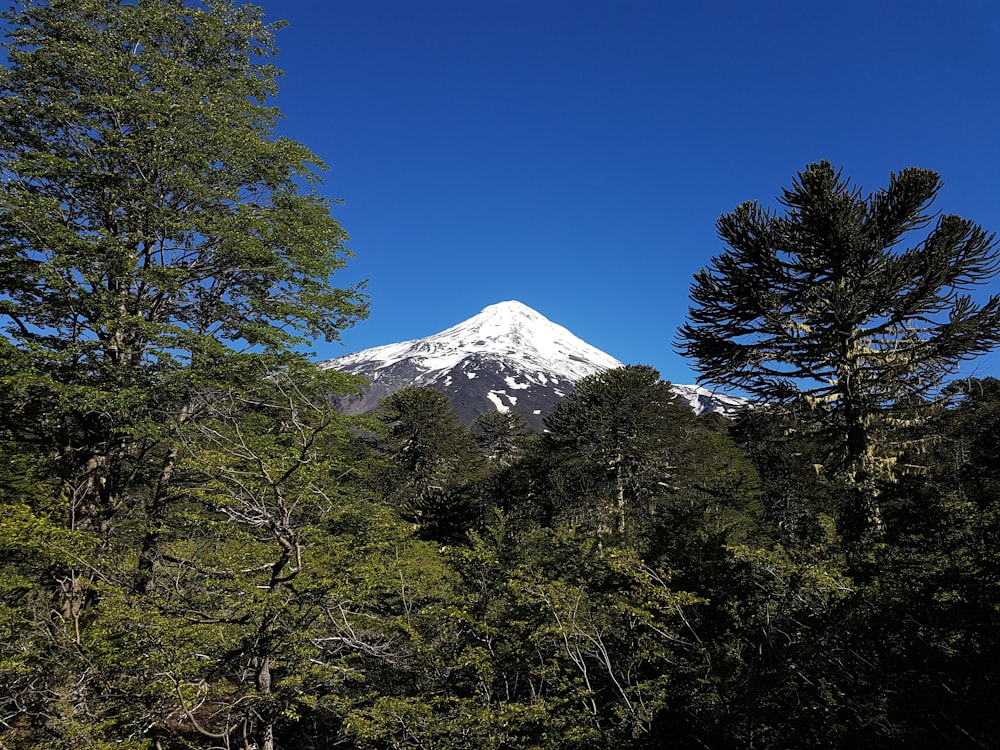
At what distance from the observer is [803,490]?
83.2ft

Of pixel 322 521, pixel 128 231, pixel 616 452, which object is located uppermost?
pixel 128 231

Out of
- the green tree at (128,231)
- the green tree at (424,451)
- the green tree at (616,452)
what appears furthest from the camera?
the green tree at (424,451)

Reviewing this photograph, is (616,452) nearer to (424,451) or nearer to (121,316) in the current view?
(424,451)

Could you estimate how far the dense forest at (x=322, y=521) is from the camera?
510 cm

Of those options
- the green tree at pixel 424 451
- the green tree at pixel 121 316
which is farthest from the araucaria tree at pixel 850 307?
the green tree at pixel 424 451

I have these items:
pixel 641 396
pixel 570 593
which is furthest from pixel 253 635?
pixel 641 396

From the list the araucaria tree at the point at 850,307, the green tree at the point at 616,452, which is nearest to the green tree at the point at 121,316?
the araucaria tree at the point at 850,307

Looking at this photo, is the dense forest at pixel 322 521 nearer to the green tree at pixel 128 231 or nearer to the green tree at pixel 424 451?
the green tree at pixel 128 231

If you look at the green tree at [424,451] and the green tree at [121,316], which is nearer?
the green tree at [121,316]

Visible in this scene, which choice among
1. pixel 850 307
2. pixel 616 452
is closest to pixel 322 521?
pixel 850 307

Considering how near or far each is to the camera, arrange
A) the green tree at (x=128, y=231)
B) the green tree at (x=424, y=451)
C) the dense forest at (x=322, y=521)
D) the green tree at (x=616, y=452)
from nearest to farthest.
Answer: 1. the dense forest at (x=322, y=521)
2. the green tree at (x=128, y=231)
3. the green tree at (x=616, y=452)
4. the green tree at (x=424, y=451)

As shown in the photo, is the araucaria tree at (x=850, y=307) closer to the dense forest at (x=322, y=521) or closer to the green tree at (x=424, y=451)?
the dense forest at (x=322, y=521)

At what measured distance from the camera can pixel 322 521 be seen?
8.28 meters

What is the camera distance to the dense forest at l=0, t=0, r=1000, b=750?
510 cm
